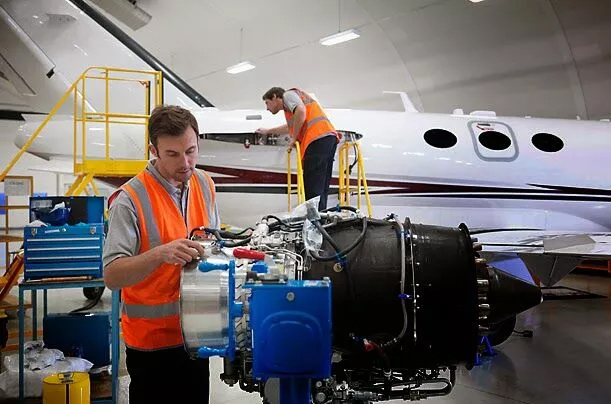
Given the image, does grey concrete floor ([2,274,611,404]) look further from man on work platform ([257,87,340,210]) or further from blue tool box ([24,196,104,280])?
man on work platform ([257,87,340,210])

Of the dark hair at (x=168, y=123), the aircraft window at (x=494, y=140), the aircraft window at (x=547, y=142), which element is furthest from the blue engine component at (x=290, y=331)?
the aircraft window at (x=547, y=142)

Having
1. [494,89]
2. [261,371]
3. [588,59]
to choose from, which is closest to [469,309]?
[261,371]

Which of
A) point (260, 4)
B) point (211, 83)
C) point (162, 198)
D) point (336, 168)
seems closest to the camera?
point (162, 198)

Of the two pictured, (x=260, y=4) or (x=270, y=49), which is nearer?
(x=260, y=4)

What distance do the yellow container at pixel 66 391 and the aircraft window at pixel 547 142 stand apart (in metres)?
6.76

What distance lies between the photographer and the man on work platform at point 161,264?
6.59 feet

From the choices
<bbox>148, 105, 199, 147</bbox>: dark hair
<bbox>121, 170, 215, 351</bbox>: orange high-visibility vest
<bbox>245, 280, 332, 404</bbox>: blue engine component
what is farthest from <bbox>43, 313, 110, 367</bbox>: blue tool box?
<bbox>245, 280, 332, 404</bbox>: blue engine component

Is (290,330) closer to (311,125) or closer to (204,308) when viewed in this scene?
(204,308)

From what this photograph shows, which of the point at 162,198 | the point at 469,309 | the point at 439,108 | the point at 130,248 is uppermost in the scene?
the point at 439,108

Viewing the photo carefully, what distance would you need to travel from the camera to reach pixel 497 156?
7.41 metres

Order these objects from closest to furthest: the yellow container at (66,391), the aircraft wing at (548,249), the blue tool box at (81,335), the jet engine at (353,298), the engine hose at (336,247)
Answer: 1. the jet engine at (353,298)
2. the engine hose at (336,247)
3. the yellow container at (66,391)
4. the blue tool box at (81,335)
5. the aircraft wing at (548,249)

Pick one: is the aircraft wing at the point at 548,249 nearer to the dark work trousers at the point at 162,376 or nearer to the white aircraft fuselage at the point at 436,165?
the white aircraft fuselage at the point at 436,165

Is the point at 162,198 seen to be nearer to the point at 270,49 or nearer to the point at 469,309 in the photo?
the point at 469,309

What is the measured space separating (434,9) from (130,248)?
10.6 m
